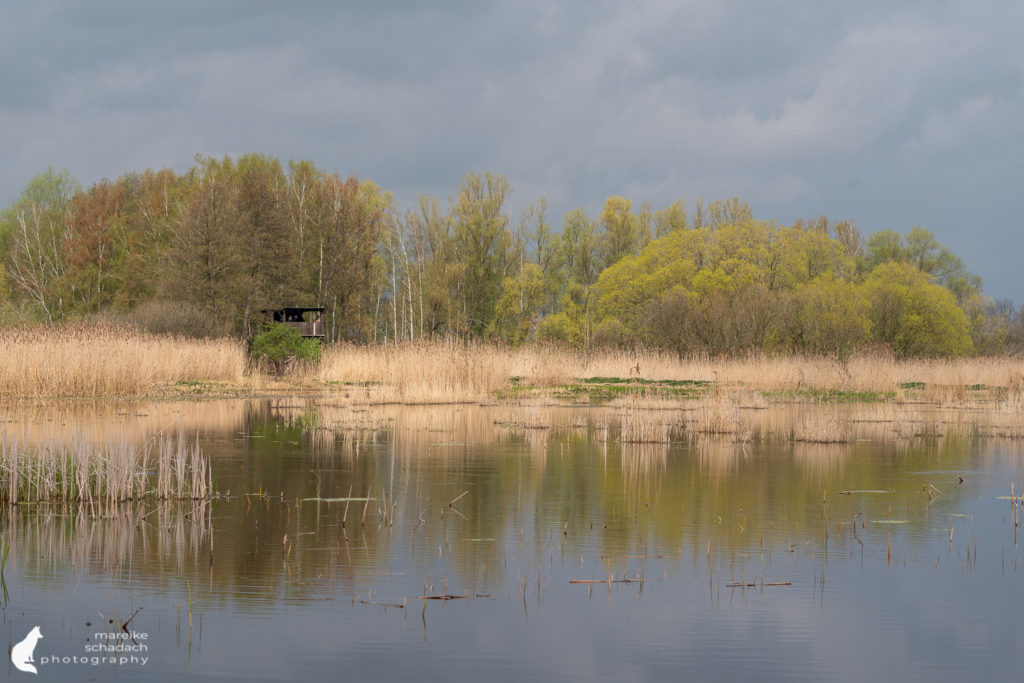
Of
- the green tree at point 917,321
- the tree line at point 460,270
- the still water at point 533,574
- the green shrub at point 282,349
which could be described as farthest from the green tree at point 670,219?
the still water at point 533,574

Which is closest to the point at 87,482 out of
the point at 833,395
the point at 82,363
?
the point at 82,363

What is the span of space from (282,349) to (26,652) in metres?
32.6

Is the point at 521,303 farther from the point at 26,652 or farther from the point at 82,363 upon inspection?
the point at 26,652

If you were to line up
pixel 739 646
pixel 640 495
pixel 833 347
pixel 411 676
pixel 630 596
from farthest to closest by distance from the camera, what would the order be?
pixel 833 347
pixel 640 495
pixel 630 596
pixel 739 646
pixel 411 676

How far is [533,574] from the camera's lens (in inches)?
326

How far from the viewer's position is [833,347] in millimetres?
42938

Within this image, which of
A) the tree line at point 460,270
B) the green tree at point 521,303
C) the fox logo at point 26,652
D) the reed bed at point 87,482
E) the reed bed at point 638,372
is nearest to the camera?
the fox logo at point 26,652

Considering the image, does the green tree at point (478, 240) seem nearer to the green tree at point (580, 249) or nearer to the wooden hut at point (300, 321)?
the green tree at point (580, 249)

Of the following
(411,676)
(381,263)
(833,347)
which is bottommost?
(411,676)

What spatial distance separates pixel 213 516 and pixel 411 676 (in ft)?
16.8

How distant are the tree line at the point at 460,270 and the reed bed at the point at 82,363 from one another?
33.6 ft

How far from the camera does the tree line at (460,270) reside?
45.7 meters

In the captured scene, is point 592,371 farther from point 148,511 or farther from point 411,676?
point 411,676

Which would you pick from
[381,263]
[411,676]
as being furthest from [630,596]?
[381,263]
